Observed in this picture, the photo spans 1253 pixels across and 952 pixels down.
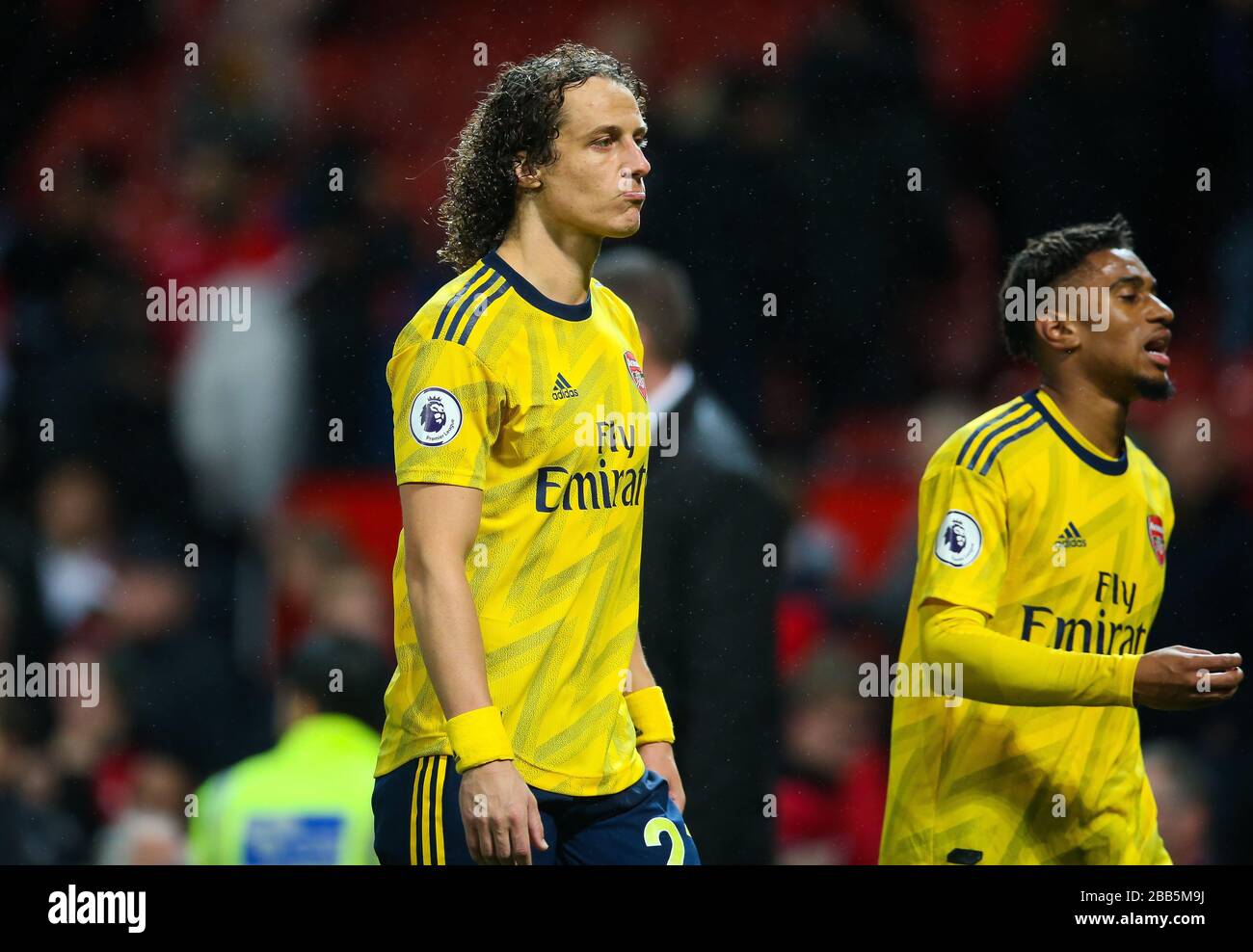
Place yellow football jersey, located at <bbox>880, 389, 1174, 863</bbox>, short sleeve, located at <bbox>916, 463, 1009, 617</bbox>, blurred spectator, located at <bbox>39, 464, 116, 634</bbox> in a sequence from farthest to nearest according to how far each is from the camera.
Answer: blurred spectator, located at <bbox>39, 464, 116, 634</bbox> < yellow football jersey, located at <bbox>880, 389, 1174, 863</bbox> < short sleeve, located at <bbox>916, 463, 1009, 617</bbox>

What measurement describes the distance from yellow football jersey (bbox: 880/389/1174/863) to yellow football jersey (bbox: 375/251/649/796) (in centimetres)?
80

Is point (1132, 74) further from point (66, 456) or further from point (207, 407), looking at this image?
point (66, 456)

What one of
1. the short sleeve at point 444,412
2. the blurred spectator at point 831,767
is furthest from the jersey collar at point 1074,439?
the blurred spectator at point 831,767

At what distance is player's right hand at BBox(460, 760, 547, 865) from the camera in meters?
2.79

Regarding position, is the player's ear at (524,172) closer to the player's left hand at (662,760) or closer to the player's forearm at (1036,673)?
the player's left hand at (662,760)

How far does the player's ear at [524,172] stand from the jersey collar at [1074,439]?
1173 millimetres

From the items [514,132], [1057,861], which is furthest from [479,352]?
[1057,861]

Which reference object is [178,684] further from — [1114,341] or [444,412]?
[1114,341]

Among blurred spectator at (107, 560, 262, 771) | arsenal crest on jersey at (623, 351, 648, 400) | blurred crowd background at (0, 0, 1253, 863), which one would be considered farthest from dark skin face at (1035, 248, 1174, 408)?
blurred spectator at (107, 560, 262, 771)

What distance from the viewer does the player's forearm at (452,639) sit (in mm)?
2855

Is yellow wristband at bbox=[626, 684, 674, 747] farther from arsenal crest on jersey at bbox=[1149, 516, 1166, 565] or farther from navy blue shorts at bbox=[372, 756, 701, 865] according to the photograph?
arsenal crest on jersey at bbox=[1149, 516, 1166, 565]

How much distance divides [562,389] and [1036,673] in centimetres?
105

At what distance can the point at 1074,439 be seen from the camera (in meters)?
3.79

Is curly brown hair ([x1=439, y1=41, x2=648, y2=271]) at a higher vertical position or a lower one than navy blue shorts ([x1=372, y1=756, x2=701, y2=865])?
higher
